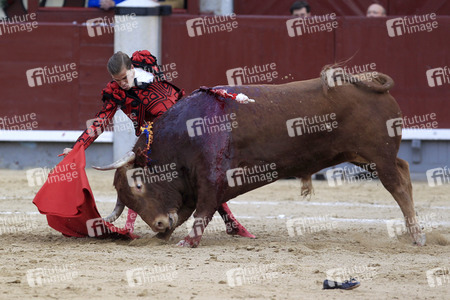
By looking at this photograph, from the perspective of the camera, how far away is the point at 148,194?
17.4 feet

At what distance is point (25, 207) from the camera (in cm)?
696

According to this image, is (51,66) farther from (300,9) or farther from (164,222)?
(164,222)

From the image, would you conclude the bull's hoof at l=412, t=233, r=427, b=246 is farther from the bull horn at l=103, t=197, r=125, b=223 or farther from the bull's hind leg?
the bull horn at l=103, t=197, r=125, b=223

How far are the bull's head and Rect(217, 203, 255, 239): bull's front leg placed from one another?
447 mm

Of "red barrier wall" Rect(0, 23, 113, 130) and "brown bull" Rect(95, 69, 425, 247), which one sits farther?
"red barrier wall" Rect(0, 23, 113, 130)

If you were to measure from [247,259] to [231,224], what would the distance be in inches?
38.8

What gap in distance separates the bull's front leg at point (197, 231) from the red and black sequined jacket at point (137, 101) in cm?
72

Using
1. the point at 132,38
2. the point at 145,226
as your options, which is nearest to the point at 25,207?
the point at 145,226

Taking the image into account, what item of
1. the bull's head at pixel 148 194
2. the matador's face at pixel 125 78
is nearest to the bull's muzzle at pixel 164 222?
the bull's head at pixel 148 194

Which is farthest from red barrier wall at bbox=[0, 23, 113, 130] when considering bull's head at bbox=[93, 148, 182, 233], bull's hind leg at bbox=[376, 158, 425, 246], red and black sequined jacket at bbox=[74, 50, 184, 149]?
bull's hind leg at bbox=[376, 158, 425, 246]

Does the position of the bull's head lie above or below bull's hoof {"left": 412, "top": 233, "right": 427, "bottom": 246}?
above

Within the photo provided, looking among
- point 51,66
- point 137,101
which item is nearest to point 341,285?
point 137,101

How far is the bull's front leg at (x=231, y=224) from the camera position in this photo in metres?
5.67

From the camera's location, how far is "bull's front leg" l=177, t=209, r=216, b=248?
16.9 ft
